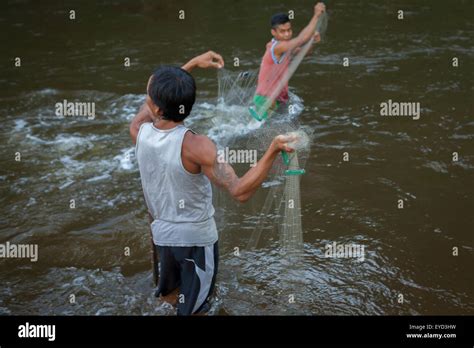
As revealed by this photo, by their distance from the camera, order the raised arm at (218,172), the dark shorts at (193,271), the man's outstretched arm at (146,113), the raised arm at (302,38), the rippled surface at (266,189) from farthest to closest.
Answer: the raised arm at (302,38) < the rippled surface at (266,189) < the man's outstretched arm at (146,113) < the dark shorts at (193,271) < the raised arm at (218,172)

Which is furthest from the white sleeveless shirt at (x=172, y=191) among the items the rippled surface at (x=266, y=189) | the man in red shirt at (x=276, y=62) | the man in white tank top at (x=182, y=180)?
the man in red shirt at (x=276, y=62)

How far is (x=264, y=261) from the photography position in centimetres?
451

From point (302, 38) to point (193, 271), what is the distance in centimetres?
332

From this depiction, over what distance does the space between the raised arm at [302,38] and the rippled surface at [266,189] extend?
34.0 inches

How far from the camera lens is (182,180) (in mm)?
2883

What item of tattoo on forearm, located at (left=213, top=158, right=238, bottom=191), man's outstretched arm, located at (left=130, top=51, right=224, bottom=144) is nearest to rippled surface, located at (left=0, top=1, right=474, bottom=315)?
man's outstretched arm, located at (left=130, top=51, right=224, bottom=144)

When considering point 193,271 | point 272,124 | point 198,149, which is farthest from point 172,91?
point 272,124

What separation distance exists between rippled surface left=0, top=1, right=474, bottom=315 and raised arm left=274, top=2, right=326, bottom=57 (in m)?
0.86

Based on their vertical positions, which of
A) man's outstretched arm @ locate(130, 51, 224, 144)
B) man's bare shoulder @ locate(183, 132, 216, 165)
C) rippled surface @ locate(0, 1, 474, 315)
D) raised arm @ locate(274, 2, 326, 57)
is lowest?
rippled surface @ locate(0, 1, 474, 315)

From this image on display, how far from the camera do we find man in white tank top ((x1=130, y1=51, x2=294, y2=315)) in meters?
2.77

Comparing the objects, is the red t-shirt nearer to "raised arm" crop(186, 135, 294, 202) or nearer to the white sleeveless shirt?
the white sleeveless shirt

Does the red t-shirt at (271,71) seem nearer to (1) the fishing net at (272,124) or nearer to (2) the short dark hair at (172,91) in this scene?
(1) the fishing net at (272,124)

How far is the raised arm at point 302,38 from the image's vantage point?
5487 millimetres

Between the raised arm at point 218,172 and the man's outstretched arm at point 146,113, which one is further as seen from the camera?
the man's outstretched arm at point 146,113
